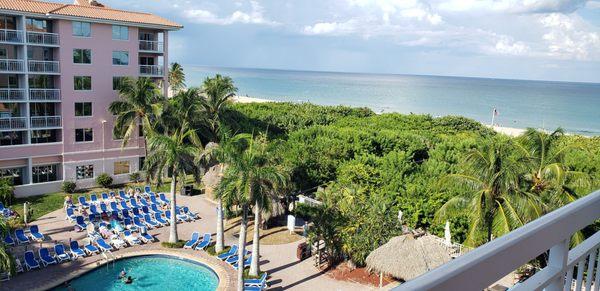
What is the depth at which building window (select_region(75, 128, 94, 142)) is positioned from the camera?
3419 cm

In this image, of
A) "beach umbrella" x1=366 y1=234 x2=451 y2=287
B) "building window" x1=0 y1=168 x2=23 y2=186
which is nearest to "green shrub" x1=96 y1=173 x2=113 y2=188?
"building window" x1=0 y1=168 x2=23 y2=186

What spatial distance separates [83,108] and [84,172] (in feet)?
15.4

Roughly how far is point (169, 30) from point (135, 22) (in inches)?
128

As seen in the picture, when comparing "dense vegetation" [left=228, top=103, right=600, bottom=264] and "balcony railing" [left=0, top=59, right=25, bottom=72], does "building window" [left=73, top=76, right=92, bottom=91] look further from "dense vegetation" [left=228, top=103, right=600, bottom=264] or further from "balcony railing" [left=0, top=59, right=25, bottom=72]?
"dense vegetation" [left=228, top=103, right=600, bottom=264]

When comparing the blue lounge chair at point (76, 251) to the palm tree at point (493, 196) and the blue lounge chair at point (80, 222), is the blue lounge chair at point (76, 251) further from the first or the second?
the palm tree at point (493, 196)

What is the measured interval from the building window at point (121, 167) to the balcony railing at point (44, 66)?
7983mm

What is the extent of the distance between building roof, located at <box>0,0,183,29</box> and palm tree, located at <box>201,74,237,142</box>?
547 centimetres

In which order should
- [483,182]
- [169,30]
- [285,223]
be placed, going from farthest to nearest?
[169,30]
[285,223]
[483,182]

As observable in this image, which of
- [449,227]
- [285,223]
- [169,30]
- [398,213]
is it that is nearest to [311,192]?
[285,223]

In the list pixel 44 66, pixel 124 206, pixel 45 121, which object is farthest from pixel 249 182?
pixel 44 66

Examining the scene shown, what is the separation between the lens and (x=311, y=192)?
100.0 feet

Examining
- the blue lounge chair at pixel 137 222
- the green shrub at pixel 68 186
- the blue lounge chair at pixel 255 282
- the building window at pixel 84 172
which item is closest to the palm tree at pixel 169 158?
the blue lounge chair at pixel 137 222

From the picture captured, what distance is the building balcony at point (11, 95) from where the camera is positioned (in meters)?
30.9

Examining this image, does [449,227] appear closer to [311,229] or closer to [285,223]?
[311,229]
